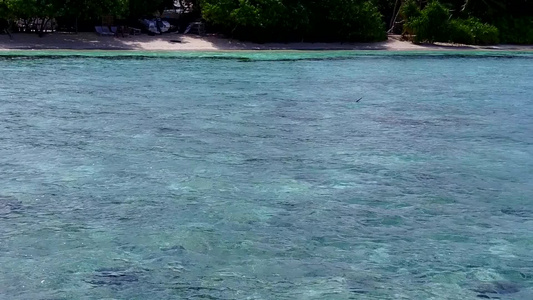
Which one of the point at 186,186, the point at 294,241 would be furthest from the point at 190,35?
the point at 294,241

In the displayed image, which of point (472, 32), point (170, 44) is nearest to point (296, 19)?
point (170, 44)

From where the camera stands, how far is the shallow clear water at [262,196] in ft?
17.7

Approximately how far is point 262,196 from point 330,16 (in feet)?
74.8

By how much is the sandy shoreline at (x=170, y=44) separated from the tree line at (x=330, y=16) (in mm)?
536

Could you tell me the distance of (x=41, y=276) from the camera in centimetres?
534

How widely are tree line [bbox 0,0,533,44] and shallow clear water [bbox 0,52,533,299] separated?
1121 cm

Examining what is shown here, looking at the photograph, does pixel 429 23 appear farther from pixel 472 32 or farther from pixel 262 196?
pixel 262 196

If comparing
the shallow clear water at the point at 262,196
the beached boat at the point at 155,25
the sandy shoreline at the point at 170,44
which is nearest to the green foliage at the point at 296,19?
the sandy shoreline at the point at 170,44

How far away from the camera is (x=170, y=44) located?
27.3 meters

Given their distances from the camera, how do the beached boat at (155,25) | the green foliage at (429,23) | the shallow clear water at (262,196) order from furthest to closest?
the green foliage at (429,23)
the beached boat at (155,25)
the shallow clear water at (262,196)

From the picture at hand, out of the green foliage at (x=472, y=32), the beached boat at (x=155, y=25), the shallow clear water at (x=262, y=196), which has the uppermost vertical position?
the green foliage at (x=472, y=32)

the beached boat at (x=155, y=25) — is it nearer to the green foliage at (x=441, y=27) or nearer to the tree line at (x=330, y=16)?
the tree line at (x=330, y=16)

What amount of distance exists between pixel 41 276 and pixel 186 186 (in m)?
2.67

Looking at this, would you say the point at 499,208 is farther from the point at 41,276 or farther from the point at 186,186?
the point at 41,276
